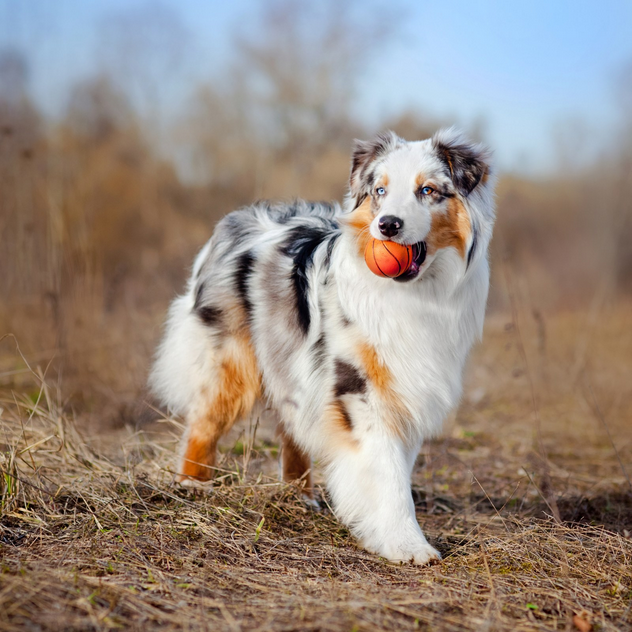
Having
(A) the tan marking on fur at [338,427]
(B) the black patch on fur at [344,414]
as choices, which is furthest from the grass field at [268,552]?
(B) the black patch on fur at [344,414]

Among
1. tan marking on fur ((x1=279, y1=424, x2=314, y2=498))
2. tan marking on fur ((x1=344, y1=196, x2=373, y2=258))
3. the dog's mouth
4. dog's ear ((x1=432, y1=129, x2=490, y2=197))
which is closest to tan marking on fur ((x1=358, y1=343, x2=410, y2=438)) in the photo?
the dog's mouth

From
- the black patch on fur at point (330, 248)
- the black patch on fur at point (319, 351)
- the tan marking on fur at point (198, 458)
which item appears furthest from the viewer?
the tan marking on fur at point (198, 458)

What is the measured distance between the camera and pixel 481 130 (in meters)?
8.16

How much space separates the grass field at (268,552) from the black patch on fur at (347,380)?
70 cm

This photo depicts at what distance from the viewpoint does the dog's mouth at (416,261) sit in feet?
10.1

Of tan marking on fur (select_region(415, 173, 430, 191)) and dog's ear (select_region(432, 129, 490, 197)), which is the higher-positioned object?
dog's ear (select_region(432, 129, 490, 197))

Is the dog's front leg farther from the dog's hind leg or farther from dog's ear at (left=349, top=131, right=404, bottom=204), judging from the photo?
dog's ear at (left=349, top=131, right=404, bottom=204)

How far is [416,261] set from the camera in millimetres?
3107

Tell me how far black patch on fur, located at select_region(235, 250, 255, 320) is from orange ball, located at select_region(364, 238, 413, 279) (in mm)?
989

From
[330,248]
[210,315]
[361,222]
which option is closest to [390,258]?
[361,222]

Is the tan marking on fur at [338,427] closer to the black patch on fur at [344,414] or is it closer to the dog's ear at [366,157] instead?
the black patch on fur at [344,414]

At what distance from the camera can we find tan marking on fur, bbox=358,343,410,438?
3156 mm

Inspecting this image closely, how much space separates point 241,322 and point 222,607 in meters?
1.88

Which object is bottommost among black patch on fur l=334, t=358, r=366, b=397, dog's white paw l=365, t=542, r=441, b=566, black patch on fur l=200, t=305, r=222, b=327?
dog's white paw l=365, t=542, r=441, b=566
